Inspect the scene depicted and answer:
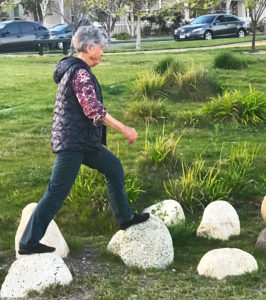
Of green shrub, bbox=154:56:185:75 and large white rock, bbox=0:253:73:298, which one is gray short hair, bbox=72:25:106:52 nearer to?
large white rock, bbox=0:253:73:298

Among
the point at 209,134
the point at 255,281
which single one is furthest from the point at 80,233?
the point at 209,134

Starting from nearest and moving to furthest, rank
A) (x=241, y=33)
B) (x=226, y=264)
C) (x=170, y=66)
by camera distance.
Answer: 1. (x=226, y=264)
2. (x=170, y=66)
3. (x=241, y=33)

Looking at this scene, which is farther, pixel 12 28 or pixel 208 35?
pixel 208 35

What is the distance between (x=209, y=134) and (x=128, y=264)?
465 centimetres

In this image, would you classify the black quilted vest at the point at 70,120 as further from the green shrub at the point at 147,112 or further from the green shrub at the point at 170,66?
the green shrub at the point at 170,66

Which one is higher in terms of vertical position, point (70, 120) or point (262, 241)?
point (70, 120)

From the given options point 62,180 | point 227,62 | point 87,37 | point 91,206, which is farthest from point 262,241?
point 227,62

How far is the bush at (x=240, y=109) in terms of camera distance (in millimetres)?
10383

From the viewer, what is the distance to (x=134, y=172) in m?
7.73

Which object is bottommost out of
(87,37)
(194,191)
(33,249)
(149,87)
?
(194,191)

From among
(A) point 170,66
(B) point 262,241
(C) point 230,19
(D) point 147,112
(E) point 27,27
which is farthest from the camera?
(C) point 230,19

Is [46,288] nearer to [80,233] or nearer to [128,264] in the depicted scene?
[128,264]

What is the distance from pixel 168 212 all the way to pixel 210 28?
29371 mm

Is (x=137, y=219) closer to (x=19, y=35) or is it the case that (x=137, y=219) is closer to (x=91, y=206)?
(x=91, y=206)
